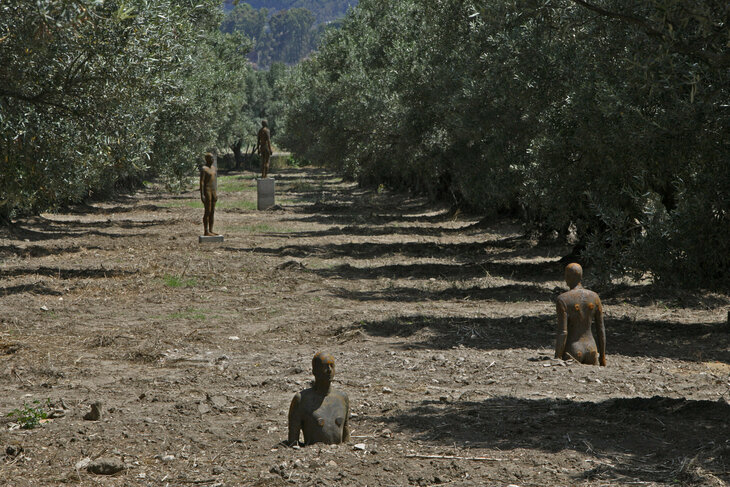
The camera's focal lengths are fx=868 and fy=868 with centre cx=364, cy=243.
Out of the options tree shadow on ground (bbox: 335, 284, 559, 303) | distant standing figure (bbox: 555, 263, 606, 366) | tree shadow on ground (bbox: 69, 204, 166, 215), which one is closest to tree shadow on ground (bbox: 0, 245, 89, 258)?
tree shadow on ground (bbox: 335, 284, 559, 303)

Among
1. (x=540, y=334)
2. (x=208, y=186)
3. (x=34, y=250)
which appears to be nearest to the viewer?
(x=540, y=334)

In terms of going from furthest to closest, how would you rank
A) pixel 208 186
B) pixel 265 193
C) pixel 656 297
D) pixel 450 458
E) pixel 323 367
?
pixel 265 193
pixel 208 186
pixel 656 297
pixel 323 367
pixel 450 458

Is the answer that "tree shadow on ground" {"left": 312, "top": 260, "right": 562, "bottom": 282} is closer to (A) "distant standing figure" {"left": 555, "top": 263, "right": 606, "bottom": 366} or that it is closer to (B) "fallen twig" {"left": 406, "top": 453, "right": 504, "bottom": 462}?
(A) "distant standing figure" {"left": 555, "top": 263, "right": 606, "bottom": 366}

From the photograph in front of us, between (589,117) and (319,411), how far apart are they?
7732mm

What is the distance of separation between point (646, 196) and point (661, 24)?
12.4ft

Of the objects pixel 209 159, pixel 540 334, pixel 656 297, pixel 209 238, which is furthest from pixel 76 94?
pixel 656 297

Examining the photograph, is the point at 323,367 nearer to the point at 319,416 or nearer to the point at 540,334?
the point at 319,416

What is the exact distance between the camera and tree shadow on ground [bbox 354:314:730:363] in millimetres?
10727

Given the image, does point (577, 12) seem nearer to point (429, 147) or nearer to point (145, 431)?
point (145, 431)

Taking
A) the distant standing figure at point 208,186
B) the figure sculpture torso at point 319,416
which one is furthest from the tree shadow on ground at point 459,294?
the figure sculpture torso at point 319,416

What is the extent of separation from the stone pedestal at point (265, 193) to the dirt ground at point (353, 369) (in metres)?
11.9

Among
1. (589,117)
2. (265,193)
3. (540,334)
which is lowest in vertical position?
(540,334)

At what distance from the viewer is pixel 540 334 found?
1141 centimetres

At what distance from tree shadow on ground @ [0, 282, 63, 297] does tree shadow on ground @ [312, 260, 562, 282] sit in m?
5.12
